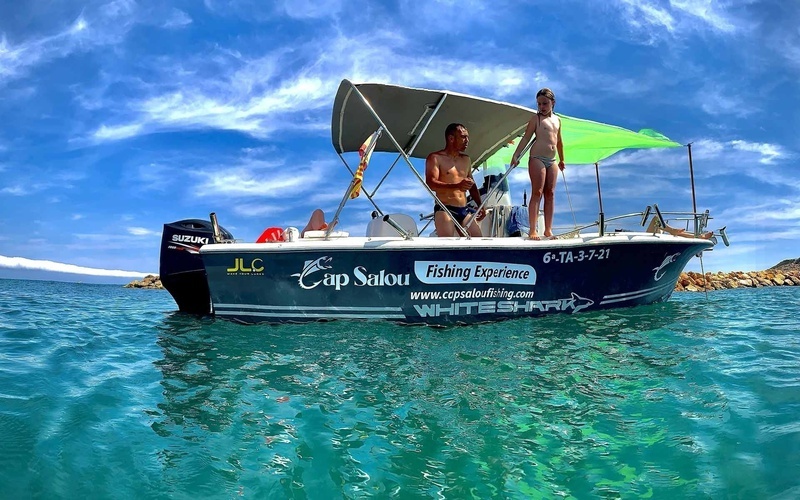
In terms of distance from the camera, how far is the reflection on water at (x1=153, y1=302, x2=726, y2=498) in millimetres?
2113

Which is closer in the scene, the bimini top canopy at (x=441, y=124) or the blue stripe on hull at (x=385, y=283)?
the blue stripe on hull at (x=385, y=283)

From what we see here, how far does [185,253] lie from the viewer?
734cm

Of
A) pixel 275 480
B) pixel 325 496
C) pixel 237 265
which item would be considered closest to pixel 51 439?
pixel 275 480

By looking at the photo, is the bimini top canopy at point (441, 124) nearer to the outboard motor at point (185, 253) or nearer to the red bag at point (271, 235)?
the red bag at point (271, 235)

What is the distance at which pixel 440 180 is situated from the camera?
23.1 ft

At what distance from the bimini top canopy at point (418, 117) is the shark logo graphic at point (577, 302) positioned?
9.42 feet

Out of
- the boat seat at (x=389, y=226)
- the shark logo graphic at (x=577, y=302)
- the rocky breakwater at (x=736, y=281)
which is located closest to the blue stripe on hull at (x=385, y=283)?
the shark logo graphic at (x=577, y=302)

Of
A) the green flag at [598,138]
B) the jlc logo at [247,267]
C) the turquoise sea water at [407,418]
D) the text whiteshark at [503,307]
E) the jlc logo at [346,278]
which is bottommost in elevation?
the turquoise sea water at [407,418]

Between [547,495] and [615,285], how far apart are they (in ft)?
18.8

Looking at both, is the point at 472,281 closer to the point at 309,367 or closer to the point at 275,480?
the point at 309,367

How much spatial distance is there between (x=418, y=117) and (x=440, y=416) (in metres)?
5.64

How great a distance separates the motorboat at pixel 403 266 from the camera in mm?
6207

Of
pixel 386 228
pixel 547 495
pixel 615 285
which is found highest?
pixel 386 228

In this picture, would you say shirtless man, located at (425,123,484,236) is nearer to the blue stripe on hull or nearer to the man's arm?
the man's arm
